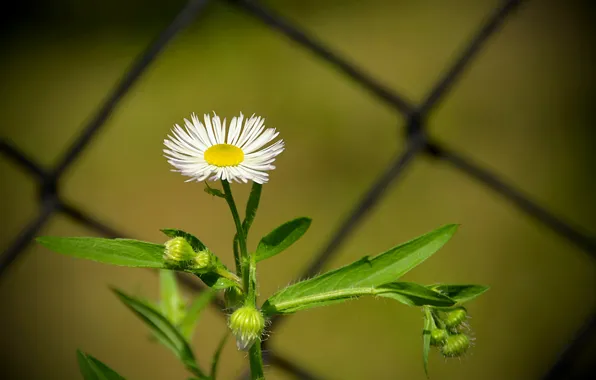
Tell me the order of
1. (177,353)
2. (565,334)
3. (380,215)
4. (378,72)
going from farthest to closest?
1. (378,72)
2. (380,215)
3. (565,334)
4. (177,353)

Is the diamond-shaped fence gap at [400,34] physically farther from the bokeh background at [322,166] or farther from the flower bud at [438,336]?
the flower bud at [438,336]

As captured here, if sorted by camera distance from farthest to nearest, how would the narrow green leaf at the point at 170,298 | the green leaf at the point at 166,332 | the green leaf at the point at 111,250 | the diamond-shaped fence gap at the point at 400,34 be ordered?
the diamond-shaped fence gap at the point at 400,34 < the narrow green leaf at the point at 170,298 < the green leaf at the point at 166,332 < the green leaf at the point at 111,250

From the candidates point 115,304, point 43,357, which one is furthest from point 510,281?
point 43,357

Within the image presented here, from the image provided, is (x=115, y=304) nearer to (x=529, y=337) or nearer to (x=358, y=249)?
(x=358, y=249)

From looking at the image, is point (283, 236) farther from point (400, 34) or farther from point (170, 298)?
point (400, 34)

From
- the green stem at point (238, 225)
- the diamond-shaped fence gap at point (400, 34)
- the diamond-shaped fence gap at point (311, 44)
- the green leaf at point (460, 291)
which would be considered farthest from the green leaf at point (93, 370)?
the diamond-shaped fence gap at point (400, 34)

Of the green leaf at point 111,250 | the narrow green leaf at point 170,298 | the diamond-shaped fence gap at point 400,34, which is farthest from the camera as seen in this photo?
the diamond-shaped fence gap at point 400,34

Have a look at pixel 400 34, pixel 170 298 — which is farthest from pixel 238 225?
pixel 400 34

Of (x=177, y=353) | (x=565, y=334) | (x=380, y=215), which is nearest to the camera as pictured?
(x=177, y=353)

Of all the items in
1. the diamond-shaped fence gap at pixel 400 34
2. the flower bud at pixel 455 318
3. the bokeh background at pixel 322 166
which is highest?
the diamond-shaped fence gap at pixel 400 34
